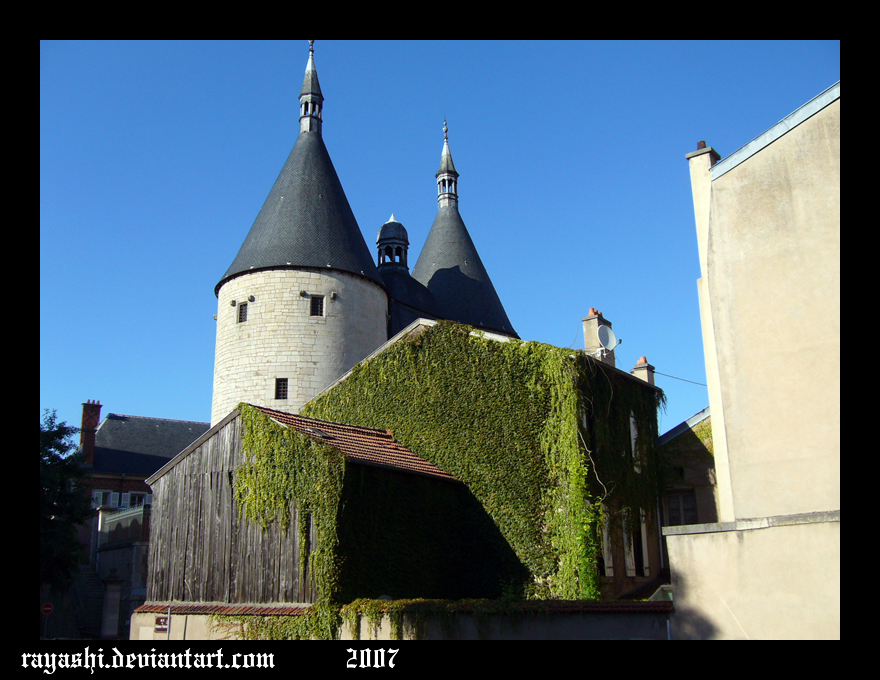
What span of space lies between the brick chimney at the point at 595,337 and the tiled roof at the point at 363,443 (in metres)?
6.08

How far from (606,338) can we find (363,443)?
26.0 ft

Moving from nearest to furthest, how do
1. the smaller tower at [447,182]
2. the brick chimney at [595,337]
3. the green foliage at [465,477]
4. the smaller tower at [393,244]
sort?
the green foliage at [465,477], the brick chimney at [595,337], the smaller tower at [393,244], the smaller tower at [447,182]

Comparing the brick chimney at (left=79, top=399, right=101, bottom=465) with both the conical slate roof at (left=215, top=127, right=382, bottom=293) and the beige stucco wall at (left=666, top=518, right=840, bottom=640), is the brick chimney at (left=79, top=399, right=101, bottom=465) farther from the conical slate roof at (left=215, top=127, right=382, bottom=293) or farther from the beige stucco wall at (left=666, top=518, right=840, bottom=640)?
the beige stucco wall at (left=666, top=518, right=840, bottom=640)

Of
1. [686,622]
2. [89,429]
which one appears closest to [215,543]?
[686,622]

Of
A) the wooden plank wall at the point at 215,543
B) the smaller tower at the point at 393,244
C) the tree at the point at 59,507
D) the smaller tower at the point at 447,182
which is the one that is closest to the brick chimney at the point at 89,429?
the tree at the point at 59,507

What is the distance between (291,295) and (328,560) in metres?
12.4

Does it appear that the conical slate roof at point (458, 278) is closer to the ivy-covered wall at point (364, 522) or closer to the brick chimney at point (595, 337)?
the brick chimney at point (595, 337)

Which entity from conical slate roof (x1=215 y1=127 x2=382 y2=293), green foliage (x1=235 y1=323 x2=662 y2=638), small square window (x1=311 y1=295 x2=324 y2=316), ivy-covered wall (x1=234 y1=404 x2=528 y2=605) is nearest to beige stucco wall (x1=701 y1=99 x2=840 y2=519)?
green foliage (x1=235 y1=323 x2=662 y2=638)

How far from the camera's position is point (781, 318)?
9031 mm

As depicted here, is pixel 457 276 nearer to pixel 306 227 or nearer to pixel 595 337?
pixel 306 227

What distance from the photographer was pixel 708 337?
10500 millimetres

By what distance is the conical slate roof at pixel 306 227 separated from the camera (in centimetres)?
2386
